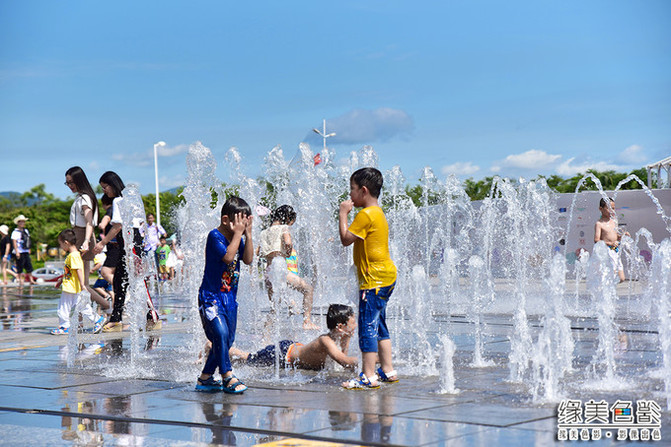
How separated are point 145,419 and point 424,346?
11.7 ft

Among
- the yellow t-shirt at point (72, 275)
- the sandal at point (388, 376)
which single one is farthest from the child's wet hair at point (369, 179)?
the yellow t-shirt at point (72, 275)

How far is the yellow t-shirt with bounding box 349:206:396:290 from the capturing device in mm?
6102

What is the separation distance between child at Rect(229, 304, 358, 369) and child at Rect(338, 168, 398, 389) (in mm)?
492

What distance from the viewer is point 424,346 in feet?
26.7

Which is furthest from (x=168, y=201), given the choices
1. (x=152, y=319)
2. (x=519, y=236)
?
(x=152, y=319)

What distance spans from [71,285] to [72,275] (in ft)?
0.40

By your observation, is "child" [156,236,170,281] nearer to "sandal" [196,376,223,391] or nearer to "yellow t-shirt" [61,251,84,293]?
"yellow t-shirt" [61,251,84,293]

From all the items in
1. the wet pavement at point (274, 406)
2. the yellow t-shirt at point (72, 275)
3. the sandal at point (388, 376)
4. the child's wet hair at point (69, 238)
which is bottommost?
the wet pavement at point (274, 406)

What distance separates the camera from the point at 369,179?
245 inches

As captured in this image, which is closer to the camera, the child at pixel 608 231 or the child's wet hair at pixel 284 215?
the child's wet hair at pixel 284 215

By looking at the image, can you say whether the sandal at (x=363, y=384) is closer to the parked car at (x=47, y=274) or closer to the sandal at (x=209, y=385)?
the sandal at (x=209, y=385)

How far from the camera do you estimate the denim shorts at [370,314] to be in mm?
6051

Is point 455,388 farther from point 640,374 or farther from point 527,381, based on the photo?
point 640,374

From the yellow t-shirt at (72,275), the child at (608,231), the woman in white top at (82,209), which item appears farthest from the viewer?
the child at (608,231)
